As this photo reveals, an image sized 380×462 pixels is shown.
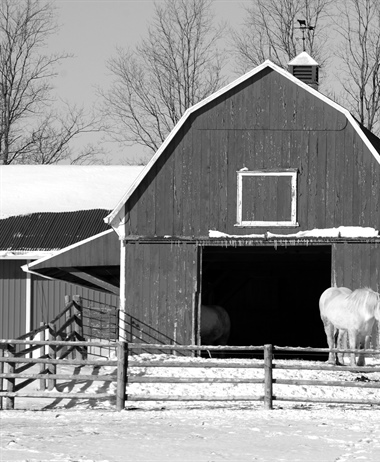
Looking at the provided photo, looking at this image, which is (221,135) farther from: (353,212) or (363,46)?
(363,46)

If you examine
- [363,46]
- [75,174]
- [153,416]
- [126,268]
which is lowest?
[153,416]

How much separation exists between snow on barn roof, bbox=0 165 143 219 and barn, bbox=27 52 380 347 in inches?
342

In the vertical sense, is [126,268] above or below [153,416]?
above

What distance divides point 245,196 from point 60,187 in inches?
475

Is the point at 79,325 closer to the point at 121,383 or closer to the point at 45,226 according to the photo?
the point at 121,383

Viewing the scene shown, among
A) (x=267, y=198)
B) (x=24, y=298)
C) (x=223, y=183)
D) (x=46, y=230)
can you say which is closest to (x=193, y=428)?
(x=267, y=198)

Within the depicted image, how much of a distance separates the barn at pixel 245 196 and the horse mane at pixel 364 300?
1480mm

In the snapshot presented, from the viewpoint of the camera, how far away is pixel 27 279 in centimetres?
2783

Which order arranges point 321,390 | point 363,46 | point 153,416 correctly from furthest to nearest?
1. point 363,46
2. point 321,390
3. point 153,416

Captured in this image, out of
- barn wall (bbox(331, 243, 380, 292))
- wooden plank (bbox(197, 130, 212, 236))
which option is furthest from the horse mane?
wooden plank (bbox(197, 130, 212, 236))

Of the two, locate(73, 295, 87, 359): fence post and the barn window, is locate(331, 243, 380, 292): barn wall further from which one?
locate(73, 295, 87, 359): fence post

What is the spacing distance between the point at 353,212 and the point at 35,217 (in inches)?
444

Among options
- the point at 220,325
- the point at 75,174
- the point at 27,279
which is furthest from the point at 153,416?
the point at 75,174

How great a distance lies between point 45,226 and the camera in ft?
97.6
